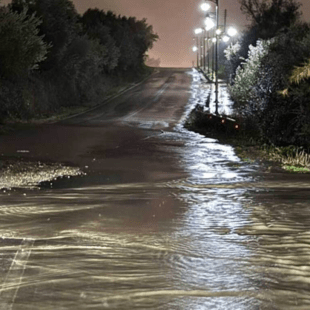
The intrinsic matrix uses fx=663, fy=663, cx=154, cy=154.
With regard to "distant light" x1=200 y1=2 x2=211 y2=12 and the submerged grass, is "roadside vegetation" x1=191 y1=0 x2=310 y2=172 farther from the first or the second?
"distant light" x1=200 y1=2 x2=211 y2=12

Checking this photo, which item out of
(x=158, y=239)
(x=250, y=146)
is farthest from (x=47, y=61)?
(x=158, y=239)

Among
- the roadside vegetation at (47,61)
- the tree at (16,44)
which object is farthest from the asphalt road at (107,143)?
the tree at (16,44)

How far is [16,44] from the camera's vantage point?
34.5 m

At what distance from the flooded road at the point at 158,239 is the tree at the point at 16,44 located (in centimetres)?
1765

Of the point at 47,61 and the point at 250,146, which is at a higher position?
the point at 47,61

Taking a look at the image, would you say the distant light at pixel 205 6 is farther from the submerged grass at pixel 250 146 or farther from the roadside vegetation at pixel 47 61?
the roadside vegetation at pixel 47 61

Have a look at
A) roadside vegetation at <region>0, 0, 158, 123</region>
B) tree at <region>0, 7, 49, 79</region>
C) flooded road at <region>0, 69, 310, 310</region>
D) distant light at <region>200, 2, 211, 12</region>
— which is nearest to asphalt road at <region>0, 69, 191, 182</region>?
flooded road at <region>0, 69, 310, 310</region>

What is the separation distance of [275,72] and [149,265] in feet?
56.9

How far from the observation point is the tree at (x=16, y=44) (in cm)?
3362

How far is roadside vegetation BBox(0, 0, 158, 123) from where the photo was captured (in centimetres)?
3484

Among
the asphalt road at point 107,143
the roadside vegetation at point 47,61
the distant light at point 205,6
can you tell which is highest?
the distant light at point 205,6

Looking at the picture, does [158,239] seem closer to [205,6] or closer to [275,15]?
[205,6]

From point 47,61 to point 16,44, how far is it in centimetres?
1251

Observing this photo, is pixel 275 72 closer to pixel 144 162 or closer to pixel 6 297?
pixel 144 162
